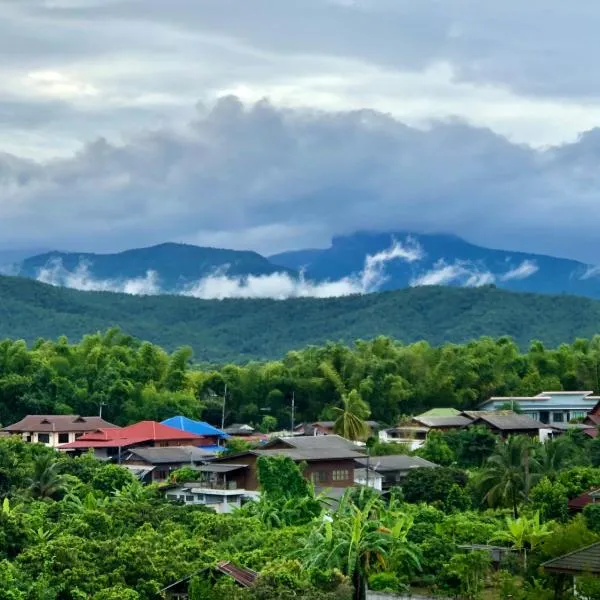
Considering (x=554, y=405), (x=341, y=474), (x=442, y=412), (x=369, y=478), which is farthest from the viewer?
(x=554, y=405)

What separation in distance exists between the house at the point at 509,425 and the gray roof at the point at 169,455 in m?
15.4

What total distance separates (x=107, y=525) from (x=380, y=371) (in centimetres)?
4840

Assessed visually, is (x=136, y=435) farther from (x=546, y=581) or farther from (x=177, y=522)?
(x=546, y=581)

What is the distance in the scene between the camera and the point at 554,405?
78062 millimetres

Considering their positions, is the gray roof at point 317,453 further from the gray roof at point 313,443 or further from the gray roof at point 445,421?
the gray roof at point 445,421

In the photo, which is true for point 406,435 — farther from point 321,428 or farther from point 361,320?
point 361,320

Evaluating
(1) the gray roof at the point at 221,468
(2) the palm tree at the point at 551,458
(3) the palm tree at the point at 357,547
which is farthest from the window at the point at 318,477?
(3) the palm tree at the point at 357,547

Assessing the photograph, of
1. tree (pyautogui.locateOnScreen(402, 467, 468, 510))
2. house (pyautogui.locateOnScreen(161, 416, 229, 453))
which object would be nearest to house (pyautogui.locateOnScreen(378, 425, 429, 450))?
Result: house (pyautogui.locateOnScreen(161, 416, 229, 453))

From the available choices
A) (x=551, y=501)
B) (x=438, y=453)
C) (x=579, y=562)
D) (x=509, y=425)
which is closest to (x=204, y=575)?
(x=579, y=562)

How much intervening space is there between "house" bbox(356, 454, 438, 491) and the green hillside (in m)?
101

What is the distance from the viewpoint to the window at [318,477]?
50812 millimetres

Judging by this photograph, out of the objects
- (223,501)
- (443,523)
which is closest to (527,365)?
(223,501)

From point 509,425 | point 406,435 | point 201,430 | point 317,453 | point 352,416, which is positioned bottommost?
point 317,453

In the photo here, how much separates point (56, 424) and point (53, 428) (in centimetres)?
53
